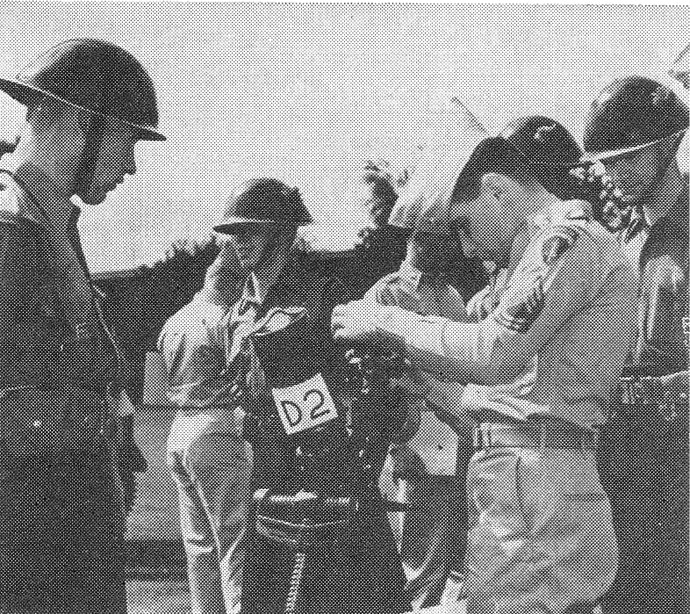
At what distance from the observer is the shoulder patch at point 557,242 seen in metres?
1.67

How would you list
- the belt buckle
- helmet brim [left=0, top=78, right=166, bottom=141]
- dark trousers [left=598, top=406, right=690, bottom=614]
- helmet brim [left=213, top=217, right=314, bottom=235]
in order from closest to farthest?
the belt buckle
helmet brim [left=0, top=78, right=166, bottom=141]
dark trousers [left=598, top=406, right=690, bottom=614]
helmet brim [left=213, top=217, right=314, bottom=235]

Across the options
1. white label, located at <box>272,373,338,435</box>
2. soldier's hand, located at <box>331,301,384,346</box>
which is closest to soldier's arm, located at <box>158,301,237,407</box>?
white label, located at <box>272,373,338,435</box>

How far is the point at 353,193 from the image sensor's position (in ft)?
9.39

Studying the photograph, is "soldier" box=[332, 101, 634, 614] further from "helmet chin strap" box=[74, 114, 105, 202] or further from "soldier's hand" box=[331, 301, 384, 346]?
"helmet chin strap" box=[74, 114, 105, 202]

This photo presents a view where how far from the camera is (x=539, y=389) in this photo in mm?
1746

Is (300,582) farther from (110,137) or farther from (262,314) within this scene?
(110,137)

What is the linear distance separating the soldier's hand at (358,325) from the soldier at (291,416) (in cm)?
59

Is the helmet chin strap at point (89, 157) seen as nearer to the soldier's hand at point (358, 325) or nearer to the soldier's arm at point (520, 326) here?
the soldier's hand at point (358, 325)

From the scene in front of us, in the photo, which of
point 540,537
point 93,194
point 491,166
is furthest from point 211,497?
point 491,166

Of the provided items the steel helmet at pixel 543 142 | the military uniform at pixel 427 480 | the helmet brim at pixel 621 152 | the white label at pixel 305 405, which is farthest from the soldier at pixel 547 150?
the military uniform at pixel 427 480

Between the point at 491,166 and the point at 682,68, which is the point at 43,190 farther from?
the point at 682,68

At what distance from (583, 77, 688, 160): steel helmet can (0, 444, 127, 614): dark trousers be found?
1.60m

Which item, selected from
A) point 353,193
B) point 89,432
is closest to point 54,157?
point 89,432

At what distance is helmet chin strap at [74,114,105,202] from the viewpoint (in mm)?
2041
